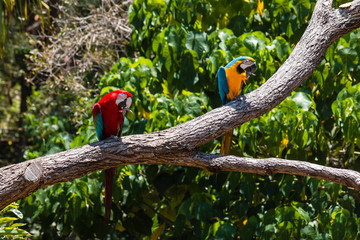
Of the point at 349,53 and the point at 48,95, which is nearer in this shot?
the point at 349,53

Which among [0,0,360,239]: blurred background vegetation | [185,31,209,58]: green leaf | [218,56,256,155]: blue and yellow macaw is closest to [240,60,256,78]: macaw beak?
[218,56,256,155]: blue and yellow macaw

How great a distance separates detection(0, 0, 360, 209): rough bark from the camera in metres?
2.19

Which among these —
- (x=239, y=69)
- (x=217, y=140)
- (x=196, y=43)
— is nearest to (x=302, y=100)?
(x=239, y=69)

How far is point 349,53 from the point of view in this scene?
3094 millimetres

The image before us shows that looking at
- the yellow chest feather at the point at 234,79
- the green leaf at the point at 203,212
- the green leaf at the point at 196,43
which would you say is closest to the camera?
the yellow chest feather at the point at 234,79

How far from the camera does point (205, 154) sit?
7.91 ft

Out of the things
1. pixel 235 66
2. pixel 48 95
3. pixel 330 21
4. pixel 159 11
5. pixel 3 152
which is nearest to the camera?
pixel 330 21

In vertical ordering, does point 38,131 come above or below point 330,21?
below

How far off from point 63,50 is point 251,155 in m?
2.19

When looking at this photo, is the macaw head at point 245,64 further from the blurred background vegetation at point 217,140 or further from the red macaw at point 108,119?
the red macaw at point 108,119

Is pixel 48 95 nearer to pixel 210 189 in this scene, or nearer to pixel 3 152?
pixel 3 152

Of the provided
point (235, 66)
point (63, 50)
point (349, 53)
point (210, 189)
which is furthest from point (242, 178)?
point (63, 50)

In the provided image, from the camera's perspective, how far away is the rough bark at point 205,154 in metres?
2.19

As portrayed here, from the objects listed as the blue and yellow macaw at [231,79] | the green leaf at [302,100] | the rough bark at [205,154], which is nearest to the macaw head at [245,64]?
the blue and yellow macaw at [231,79]
